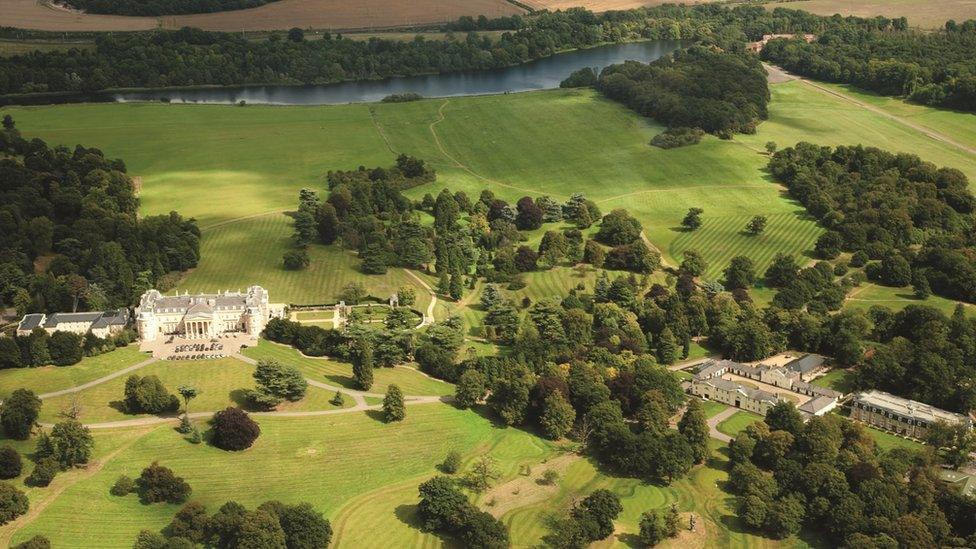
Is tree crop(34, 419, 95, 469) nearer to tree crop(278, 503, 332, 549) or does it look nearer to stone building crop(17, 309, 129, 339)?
tree crop(278, 503, 332, 549)

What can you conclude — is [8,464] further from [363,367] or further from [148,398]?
[363,367]

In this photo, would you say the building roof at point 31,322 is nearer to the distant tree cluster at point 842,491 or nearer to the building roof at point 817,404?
the distant tree cluster at point 842,491

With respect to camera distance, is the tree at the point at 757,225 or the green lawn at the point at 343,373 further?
the tree at the point at 757,225

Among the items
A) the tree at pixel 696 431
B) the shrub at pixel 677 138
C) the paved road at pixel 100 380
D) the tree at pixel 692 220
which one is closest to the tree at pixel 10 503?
the paved road at pixel 100 380

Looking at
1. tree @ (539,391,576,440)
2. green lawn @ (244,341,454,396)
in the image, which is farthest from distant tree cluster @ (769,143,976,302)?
green lawn @ (244,341,454,396)

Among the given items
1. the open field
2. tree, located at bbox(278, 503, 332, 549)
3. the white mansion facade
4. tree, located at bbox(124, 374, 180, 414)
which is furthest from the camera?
the open field

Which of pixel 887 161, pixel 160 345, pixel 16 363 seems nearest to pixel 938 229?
pixel 887 161

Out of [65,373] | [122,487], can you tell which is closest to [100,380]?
[65,373]
